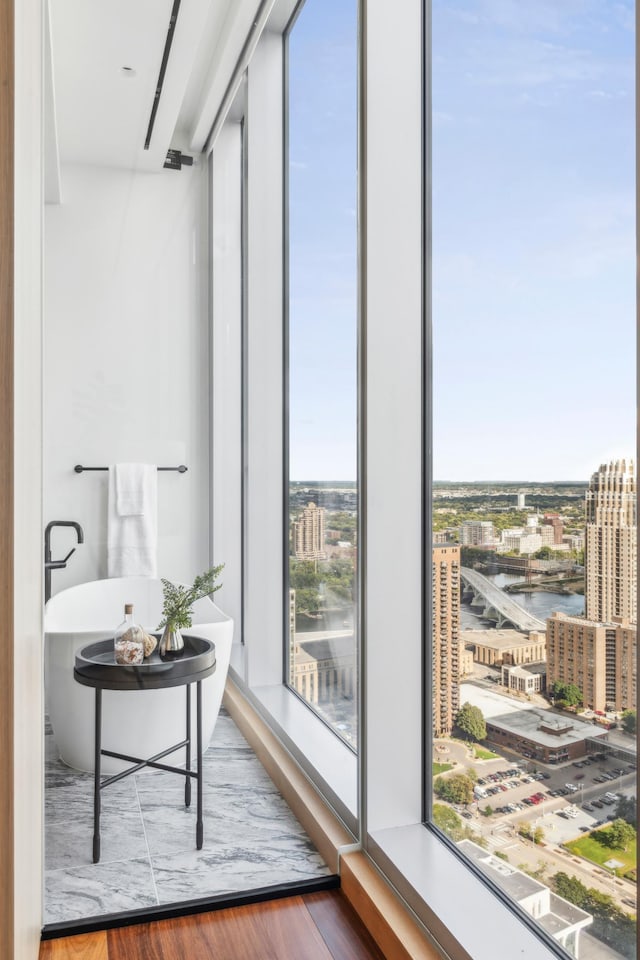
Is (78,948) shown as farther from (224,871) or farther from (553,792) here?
(553,792)

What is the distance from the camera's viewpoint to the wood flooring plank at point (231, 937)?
61.5 inches

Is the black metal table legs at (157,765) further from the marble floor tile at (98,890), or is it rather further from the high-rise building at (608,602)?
the high-rise building at (608,602)

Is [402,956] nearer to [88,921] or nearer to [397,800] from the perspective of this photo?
[397,800]

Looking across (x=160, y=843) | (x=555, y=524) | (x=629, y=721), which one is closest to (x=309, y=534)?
(x=160, y=843)

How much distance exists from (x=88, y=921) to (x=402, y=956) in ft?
2.42

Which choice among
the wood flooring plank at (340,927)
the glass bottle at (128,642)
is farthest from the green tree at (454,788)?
the glass bottle at (128,642)

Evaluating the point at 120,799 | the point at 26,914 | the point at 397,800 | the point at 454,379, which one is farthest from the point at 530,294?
the point at 120,799

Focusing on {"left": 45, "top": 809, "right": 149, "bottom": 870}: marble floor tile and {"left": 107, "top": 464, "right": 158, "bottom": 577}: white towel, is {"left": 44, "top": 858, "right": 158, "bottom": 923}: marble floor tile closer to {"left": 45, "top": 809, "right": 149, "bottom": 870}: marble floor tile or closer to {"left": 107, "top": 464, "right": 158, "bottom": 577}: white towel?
{"left": 45, "top": 809, "right": 149, "bottom": 870}: marble floor tile

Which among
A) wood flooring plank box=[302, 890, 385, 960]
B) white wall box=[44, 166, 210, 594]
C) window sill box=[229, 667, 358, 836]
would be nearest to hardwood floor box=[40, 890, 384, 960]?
wood flooring plank box=[302, 890, 385, 960]

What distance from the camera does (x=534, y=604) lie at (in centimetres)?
142

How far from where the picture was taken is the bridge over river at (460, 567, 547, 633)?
4.73ft

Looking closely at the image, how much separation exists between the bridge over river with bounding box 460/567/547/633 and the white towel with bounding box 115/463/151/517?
92 centimetres

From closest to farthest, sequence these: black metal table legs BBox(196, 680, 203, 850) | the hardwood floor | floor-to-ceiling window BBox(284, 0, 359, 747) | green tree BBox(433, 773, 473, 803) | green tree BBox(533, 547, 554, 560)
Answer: green tree BBox(533, 547, 554, 560)
the hardwood floor
green tree BBox(433, 773, 473, 803)
black metal table legs BBox(196, 680, 203, 850)
floor-to-ceiling window BBox(284, 0, 359, 747)

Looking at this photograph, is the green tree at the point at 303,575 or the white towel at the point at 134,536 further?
the green tree at the point at 303,575
